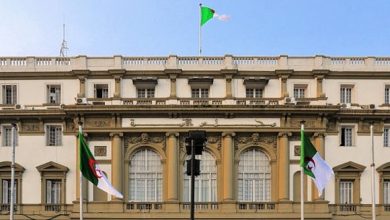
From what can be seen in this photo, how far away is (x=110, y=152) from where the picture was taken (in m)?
51.6

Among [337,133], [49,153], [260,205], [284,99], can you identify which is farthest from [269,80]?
[49,153]

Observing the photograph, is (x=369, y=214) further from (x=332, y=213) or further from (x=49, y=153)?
(x=49, y=153)

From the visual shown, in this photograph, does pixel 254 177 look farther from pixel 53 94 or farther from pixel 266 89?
pixel 53 94

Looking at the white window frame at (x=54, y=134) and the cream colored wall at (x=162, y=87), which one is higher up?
the cream colored wall at (x=162, y=87)

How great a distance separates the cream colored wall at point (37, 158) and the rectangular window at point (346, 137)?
69.9 ft

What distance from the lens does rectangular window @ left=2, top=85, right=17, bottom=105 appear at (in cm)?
5375

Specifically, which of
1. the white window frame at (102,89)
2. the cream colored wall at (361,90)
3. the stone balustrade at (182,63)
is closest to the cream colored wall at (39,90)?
the stone balustrade at (182,63)

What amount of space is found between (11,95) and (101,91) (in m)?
7.29

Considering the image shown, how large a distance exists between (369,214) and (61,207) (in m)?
24.0

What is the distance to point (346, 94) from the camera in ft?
178

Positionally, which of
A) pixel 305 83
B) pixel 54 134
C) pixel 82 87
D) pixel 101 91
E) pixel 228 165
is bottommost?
pixel 228 165

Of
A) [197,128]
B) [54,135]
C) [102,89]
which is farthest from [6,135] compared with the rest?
[197,128]

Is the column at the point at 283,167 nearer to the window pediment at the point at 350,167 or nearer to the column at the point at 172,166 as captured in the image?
the window pediment at the point at 350,167

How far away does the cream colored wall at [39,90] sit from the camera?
53.5m
